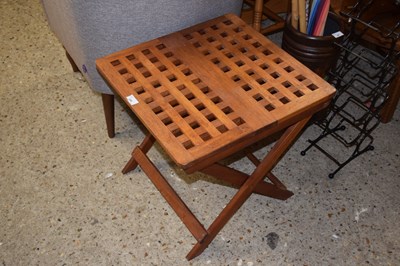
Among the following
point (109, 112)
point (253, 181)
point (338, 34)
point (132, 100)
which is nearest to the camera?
point (132, 100)

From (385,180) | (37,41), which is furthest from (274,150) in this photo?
(37,41)

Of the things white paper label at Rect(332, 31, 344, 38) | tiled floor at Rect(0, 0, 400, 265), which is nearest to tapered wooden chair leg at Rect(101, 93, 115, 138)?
tiled floor at Rect(0, 0, 400, 265)

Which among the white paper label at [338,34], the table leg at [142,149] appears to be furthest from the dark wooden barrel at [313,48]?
the table leg at [142,149]

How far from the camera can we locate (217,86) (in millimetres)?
1033

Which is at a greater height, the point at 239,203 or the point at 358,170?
the point at 239,203

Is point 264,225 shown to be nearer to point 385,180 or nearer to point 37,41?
point 385,180

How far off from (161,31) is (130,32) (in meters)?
0.09

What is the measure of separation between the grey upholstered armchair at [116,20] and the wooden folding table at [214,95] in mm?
39

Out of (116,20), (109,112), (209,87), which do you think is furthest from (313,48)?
(109,112)

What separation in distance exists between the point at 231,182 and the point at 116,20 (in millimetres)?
528

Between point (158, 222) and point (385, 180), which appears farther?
point (385, 180)

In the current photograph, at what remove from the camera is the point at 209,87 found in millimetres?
1031

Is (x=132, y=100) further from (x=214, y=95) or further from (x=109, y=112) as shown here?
(x=109, y=112)

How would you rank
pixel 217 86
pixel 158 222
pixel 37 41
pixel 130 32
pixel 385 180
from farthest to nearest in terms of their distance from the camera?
pixel 37 41, pixel 385 180, pixel 158 222, pixel 130 32, pixel 217 86
